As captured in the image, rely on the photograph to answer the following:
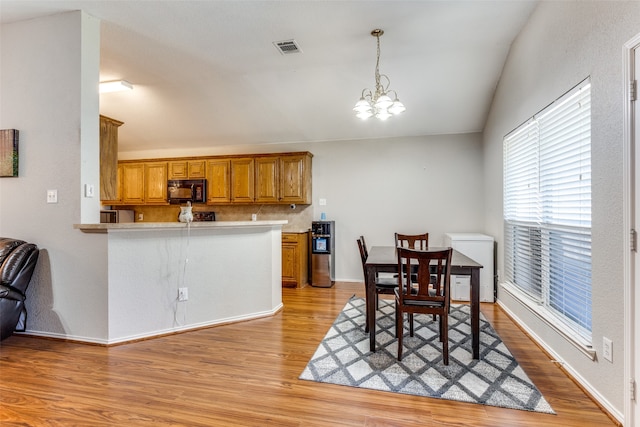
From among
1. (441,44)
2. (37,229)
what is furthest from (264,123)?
(37,229)

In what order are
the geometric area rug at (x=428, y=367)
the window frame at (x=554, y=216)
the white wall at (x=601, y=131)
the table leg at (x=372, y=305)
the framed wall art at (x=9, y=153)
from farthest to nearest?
the framed wall art at (x=9, y=153) < the table leg at (x=372, y=305) < the window frame at (x=554, y=216) < the geometric area rug at (x=428, y=367) < the white wall at (x=601, y=131)

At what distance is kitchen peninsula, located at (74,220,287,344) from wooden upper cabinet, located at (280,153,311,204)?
151cm

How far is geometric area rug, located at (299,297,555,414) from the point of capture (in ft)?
6.23

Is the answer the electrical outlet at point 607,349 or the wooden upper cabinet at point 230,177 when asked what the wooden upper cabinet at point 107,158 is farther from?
the electrical outlet at point 607,349

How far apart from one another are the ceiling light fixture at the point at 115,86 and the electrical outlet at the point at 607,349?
5305mm

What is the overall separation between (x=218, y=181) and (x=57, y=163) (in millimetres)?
2556

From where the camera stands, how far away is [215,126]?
489 centimetres

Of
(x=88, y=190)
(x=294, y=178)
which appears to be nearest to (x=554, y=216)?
(x=294, y=178)

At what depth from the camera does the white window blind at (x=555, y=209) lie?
206 cm

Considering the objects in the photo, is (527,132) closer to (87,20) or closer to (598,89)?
(598,89)

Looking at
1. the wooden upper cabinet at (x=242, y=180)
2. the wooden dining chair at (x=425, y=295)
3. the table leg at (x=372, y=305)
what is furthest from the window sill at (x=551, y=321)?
the wooden upper cabinet at (x=242, y=180)

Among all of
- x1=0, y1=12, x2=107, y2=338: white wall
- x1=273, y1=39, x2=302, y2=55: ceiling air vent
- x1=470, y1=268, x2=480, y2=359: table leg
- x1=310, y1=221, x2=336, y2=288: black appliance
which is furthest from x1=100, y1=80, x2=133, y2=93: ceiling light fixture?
x1=470, y1=268, x2=480, y2=359: table leg

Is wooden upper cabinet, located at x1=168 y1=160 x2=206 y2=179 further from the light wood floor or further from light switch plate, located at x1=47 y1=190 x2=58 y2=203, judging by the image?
the light wood floor

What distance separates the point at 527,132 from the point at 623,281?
1870 mm
